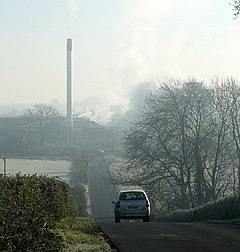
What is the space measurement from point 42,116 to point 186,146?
175 ft

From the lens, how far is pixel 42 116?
10975 centimetres

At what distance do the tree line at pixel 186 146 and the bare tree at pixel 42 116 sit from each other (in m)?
44.0

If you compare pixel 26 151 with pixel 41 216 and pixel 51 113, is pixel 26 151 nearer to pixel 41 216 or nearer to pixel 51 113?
pixel 51 113

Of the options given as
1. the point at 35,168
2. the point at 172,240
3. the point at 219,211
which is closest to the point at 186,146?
the point at 35,168

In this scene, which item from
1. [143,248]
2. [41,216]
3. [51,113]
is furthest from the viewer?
[51,113]

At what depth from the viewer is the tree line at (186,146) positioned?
5794 centimetres

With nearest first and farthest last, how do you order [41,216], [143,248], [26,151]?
[41,216] < [143,248] < [26,151]

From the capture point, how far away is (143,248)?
1580cm

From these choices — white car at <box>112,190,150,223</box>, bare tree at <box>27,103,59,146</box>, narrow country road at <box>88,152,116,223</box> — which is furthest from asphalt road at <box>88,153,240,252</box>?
bare tree at <box>27,103,59,146</box>

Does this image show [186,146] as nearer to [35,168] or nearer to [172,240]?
[35,168]

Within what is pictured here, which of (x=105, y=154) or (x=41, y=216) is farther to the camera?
(x=105, y=154)

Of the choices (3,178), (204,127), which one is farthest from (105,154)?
(3,178)

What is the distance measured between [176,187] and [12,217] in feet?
159

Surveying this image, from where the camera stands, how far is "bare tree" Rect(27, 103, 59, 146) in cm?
10486
